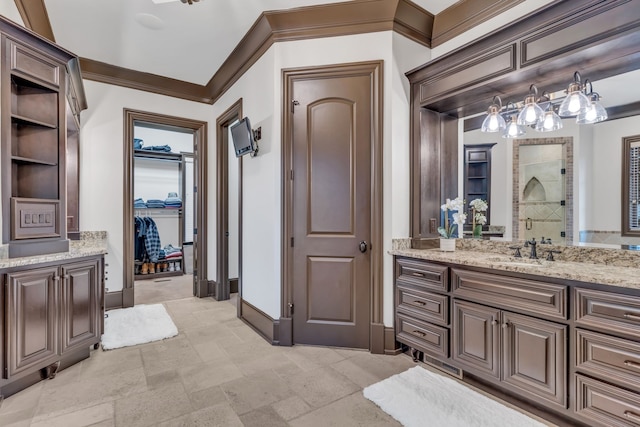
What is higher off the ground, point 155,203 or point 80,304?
point 155,203

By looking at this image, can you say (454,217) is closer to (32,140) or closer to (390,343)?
(390,343)

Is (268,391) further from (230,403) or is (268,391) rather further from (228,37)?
(228,37)

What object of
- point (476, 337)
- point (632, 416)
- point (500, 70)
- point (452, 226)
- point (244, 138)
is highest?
point (500, 70)

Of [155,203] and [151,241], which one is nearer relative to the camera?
[151,241]

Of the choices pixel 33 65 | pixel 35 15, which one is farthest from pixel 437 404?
pixel 35 15

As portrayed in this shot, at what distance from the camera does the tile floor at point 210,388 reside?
186cm

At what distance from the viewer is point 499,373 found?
2018mm

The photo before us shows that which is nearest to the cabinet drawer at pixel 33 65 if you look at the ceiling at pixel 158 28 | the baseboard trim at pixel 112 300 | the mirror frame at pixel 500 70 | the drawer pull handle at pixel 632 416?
the ceiling at pixel 158 28

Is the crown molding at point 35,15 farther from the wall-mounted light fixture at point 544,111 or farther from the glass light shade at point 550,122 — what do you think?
the glass light shade at point 550,122

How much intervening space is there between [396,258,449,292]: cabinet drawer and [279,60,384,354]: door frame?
0.18 meters

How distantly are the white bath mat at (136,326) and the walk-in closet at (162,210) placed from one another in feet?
4.63

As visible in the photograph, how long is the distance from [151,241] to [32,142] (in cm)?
354

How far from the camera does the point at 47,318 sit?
7.48 ft

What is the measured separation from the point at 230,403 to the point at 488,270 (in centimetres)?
189
